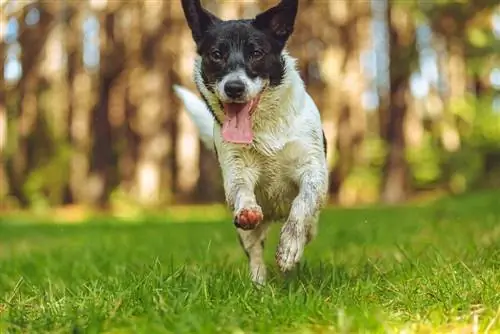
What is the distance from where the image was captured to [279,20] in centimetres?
441

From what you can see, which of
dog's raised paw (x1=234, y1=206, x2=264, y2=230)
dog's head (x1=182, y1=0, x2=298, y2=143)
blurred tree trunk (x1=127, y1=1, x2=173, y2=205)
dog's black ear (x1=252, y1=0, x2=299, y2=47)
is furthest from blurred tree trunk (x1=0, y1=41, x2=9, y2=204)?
dog's raised paw (x1=234, y1=206, x2=264, y2=230)

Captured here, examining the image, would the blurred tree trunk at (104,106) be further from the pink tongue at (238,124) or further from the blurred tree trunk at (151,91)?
the pink tongue at (238,124)

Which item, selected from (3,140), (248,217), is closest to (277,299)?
(248,217)

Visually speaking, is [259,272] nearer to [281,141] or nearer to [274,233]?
[281,141]

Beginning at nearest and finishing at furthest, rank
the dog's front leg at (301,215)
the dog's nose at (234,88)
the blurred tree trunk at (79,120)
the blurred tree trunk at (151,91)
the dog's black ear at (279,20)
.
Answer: the dog's front leg at (301,215) → the dog's nose at (234,88) → the dog's black ear at (279,20) → the blurred tree trunk at (151,91) → the blurred tree trunk at (79,120)

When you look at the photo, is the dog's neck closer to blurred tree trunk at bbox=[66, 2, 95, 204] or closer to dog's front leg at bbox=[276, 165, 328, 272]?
dog's front leg at bbox=[276, 165, 328, 272]

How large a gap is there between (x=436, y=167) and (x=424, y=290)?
2052 centimetres

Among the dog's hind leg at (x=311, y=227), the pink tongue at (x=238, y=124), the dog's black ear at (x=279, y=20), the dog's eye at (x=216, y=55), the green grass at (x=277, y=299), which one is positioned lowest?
the green grass at (x=277, y=299)

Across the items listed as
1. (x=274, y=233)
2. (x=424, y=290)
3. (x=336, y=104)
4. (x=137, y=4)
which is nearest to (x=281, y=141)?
(x=424, y=290)

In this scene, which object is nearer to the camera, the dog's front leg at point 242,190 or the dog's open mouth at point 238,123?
the dog's front leg at point 242,190

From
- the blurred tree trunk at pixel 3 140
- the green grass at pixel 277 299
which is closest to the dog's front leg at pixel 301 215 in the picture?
the green grass at pixel 277 299

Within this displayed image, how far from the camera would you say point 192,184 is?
72.0ft

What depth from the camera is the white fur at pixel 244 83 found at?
4018mm

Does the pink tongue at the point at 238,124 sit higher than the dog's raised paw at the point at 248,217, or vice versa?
the pink tongue at the point at 238,124
